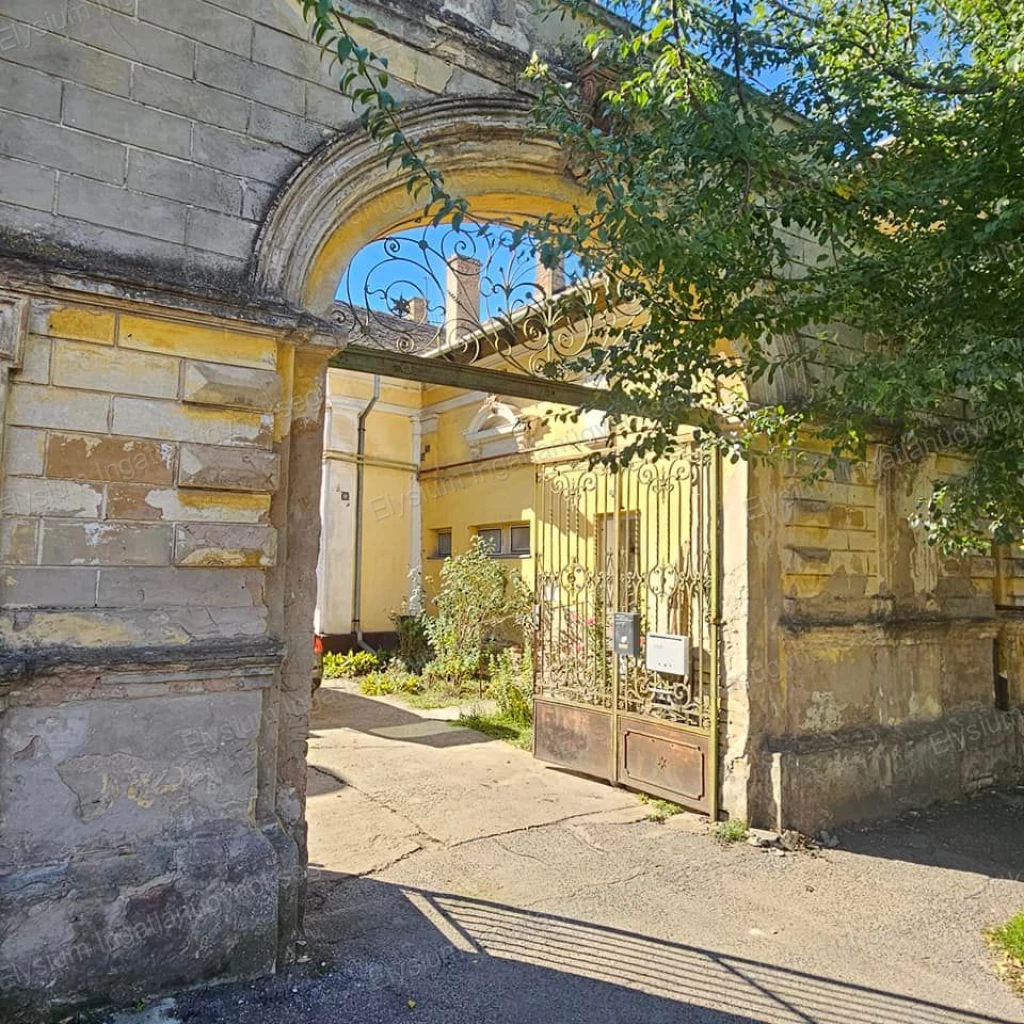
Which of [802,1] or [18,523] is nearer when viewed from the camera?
[18,523]

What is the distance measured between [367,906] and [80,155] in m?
3.74

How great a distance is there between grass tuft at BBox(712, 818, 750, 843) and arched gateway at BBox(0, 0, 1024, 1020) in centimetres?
282

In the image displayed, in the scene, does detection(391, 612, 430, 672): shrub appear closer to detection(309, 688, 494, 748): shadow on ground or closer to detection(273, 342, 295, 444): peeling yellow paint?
detection(309, 688, 494, 748): shadow on ground

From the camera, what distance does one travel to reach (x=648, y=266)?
3.83m

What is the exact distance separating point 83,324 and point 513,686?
6.63m

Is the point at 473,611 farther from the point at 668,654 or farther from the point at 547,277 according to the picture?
the point at 547,277

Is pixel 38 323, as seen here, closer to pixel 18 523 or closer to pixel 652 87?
pixel 18 523

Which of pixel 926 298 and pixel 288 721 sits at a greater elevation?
pixel 926 298

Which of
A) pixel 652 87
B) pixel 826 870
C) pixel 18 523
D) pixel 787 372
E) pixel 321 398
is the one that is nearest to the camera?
pixel 18 523

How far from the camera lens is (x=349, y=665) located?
1192 cm

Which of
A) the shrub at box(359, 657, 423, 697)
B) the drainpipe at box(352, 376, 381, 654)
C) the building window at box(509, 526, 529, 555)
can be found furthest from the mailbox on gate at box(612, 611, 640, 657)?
the drainpipe at box(352, 376, 381, 654)

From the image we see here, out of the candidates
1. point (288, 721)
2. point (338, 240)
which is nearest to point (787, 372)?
point (338, 240)

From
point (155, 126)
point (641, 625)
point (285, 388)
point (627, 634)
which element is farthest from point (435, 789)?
point (155, 126)

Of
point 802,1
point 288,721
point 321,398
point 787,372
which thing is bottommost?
point 288,721
